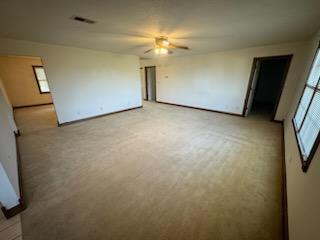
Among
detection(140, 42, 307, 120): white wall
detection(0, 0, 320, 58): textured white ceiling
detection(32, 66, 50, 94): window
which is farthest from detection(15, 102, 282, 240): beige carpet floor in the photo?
detection(32, 66, 50, 94): window

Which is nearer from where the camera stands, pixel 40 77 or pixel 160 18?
pixel 160 18

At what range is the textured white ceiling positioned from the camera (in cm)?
169

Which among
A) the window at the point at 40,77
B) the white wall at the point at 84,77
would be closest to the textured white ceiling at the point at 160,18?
the white wall at the point at 84,77

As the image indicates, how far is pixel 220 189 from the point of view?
1.87 m

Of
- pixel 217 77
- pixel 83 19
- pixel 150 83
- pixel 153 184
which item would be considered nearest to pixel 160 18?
pixel 83 19

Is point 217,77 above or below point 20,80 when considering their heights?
above

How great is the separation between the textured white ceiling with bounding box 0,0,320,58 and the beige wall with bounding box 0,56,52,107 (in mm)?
4555

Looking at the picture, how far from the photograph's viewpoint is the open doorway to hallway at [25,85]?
5928 mm

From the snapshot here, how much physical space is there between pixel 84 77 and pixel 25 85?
4420 millimetres

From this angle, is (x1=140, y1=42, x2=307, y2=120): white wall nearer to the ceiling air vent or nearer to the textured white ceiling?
the textured white ceiling

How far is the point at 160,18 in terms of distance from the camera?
209cm

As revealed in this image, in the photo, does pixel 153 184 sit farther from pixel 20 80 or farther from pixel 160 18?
pixel 20 80

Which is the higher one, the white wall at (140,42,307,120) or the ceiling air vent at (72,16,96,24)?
the ceiling air vent at (72,16,96,24)

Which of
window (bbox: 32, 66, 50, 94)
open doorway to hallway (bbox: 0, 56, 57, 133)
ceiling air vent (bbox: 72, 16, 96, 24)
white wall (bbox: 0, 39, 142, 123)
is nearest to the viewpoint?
ceiling air vent (bbox: 72, 16, 96, 24)
